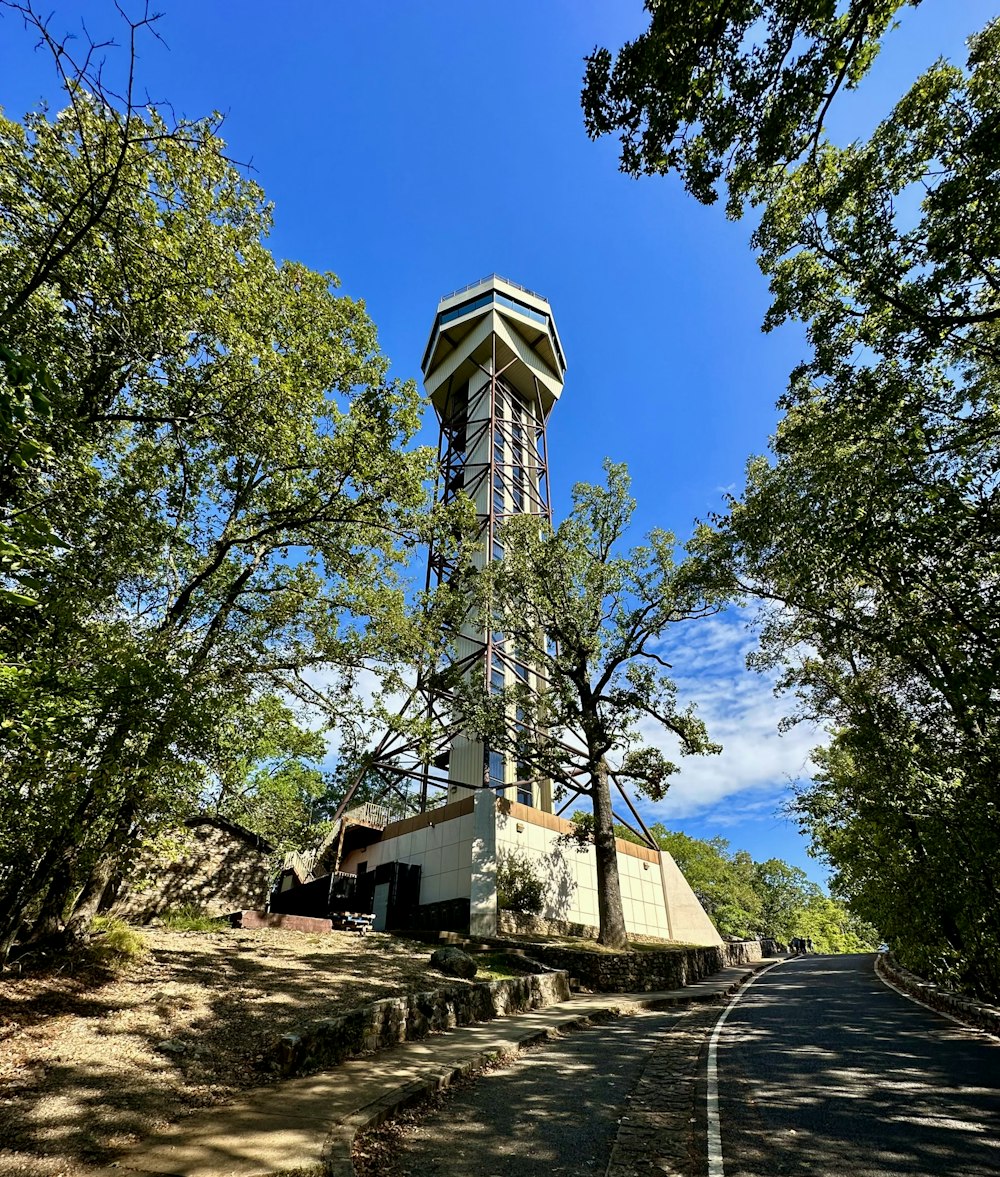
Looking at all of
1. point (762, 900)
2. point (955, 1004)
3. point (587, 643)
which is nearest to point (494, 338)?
point (587, 643)

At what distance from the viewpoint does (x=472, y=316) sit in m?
37.5

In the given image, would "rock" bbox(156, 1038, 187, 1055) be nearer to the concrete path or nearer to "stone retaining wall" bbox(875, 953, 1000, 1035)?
the concrete path

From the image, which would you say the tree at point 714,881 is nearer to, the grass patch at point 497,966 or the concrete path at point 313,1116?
the grass patch at point 497,966

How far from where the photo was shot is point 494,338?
120 feet

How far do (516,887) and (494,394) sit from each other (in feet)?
88.1

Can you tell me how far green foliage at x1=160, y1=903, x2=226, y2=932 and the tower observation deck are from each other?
51.7 feet

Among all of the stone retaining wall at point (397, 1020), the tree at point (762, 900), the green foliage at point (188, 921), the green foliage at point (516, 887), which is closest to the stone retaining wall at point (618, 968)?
the green foliage at point (516, 887)

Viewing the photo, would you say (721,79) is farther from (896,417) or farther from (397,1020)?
(397,1020)

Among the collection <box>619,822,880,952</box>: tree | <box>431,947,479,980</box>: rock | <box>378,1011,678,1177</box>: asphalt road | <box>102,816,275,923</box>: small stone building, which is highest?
<box>619,822,880,952</box>: tree

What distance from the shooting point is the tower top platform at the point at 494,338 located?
37312mm

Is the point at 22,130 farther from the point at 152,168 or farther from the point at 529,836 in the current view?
the point at 529,836

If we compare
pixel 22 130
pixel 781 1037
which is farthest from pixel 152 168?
pixel 781 1037

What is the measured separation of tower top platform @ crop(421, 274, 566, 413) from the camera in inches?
1469

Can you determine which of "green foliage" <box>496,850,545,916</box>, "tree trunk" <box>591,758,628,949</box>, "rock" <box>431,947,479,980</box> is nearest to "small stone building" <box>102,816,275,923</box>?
"rock" <box>431,947,479,980</box>
